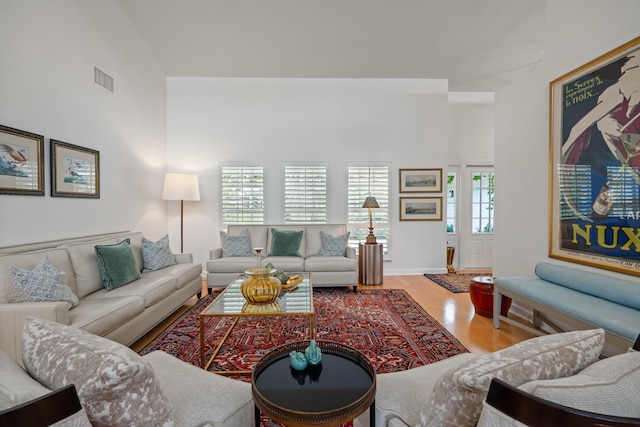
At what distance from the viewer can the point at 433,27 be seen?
411cm

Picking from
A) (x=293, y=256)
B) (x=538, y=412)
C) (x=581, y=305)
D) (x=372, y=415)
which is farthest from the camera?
(x=293, y=256)

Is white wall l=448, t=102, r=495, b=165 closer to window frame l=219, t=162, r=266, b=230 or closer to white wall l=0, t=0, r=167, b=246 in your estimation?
window frame l=219, t=162, r=266, b=230

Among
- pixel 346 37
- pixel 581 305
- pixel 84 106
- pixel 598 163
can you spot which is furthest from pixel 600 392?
pixel 346 37

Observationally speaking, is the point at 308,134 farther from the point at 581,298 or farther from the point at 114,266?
the point at 581,298

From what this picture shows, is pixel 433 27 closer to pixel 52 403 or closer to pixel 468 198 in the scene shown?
pixel 468 198

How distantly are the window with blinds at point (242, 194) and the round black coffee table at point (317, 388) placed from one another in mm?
3903

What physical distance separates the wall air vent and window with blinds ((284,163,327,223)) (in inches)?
108

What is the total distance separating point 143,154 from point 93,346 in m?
4.22

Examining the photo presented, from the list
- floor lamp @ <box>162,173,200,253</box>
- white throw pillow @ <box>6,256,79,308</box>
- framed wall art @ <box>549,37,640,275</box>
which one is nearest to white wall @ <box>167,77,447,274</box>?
floor lamp @ <box>162,173,200,253</box>

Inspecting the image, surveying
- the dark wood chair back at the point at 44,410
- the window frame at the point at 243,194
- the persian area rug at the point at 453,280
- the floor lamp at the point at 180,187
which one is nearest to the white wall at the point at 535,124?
the persian area rug at the point at 453,280

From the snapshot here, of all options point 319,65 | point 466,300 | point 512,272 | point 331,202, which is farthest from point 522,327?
point 319,65

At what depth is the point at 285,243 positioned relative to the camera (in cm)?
462

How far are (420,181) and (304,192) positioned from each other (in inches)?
88.1

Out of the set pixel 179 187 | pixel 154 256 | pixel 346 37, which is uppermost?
pixel 346 37
